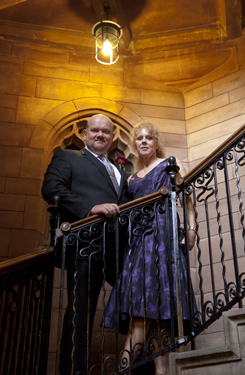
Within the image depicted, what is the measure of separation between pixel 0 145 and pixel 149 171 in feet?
7.61

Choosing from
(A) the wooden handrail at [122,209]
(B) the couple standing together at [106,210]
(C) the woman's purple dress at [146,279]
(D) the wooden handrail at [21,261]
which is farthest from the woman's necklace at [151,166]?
(D) the wooden handrail at [21,261]

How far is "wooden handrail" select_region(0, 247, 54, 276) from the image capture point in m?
2.72

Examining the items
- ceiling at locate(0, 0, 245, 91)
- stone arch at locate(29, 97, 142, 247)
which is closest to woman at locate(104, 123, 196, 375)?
stone arch at locate(29, 97, 142, 247)

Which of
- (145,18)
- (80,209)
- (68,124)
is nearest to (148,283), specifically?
(80,209)

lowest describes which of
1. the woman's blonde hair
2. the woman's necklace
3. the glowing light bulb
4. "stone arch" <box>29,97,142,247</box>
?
the woman's necklace

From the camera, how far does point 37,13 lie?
18.7 feet

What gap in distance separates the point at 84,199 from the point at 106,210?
0.80ft

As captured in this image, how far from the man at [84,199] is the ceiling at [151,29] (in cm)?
273

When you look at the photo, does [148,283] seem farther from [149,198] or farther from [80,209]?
[80,209]

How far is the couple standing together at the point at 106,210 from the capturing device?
271 centimetres

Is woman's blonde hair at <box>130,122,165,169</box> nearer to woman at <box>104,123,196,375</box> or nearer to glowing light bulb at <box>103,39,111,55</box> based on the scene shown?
woman at <box>104,123,196,375</box>

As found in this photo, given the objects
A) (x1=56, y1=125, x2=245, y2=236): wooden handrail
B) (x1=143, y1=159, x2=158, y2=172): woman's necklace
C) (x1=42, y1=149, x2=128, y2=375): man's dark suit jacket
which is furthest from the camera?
(x1=143, y1=159, x2=158, y2=172): woman's necklace

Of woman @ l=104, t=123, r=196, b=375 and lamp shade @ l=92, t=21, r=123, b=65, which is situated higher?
lamp shade @ l=92, t=21, r=123, b=65

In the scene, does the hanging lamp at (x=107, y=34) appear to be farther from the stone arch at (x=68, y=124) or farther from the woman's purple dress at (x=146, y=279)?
the woman's purple dress at (x=146, y=279)
